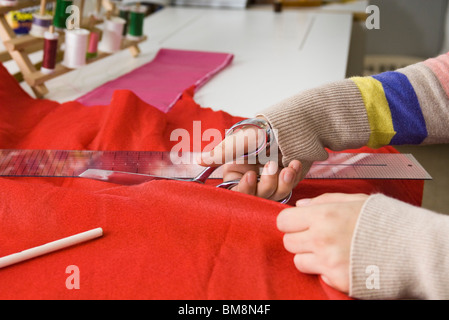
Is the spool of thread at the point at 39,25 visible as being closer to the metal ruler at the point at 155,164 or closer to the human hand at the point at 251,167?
the metal ruler at the point at 155,164

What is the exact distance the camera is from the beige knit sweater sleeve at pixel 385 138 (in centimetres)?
52

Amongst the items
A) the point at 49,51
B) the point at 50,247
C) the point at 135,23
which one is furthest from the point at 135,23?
the point at 50,247

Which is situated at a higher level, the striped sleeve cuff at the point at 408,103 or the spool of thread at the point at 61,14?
the spool of thread at the point at 61,14

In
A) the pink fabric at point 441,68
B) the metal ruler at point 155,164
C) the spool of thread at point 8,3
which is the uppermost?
the spool of thread at point 8,3

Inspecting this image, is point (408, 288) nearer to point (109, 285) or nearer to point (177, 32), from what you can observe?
point (109, 285)

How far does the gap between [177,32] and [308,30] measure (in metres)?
0.51

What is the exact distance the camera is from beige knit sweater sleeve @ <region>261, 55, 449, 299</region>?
52 centimetres

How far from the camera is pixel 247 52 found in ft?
5.48

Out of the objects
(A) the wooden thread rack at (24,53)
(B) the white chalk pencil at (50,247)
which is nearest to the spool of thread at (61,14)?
(A) the wooden thread rack at (24,53)

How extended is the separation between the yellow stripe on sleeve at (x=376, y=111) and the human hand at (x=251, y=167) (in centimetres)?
16

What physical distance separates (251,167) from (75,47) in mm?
675
